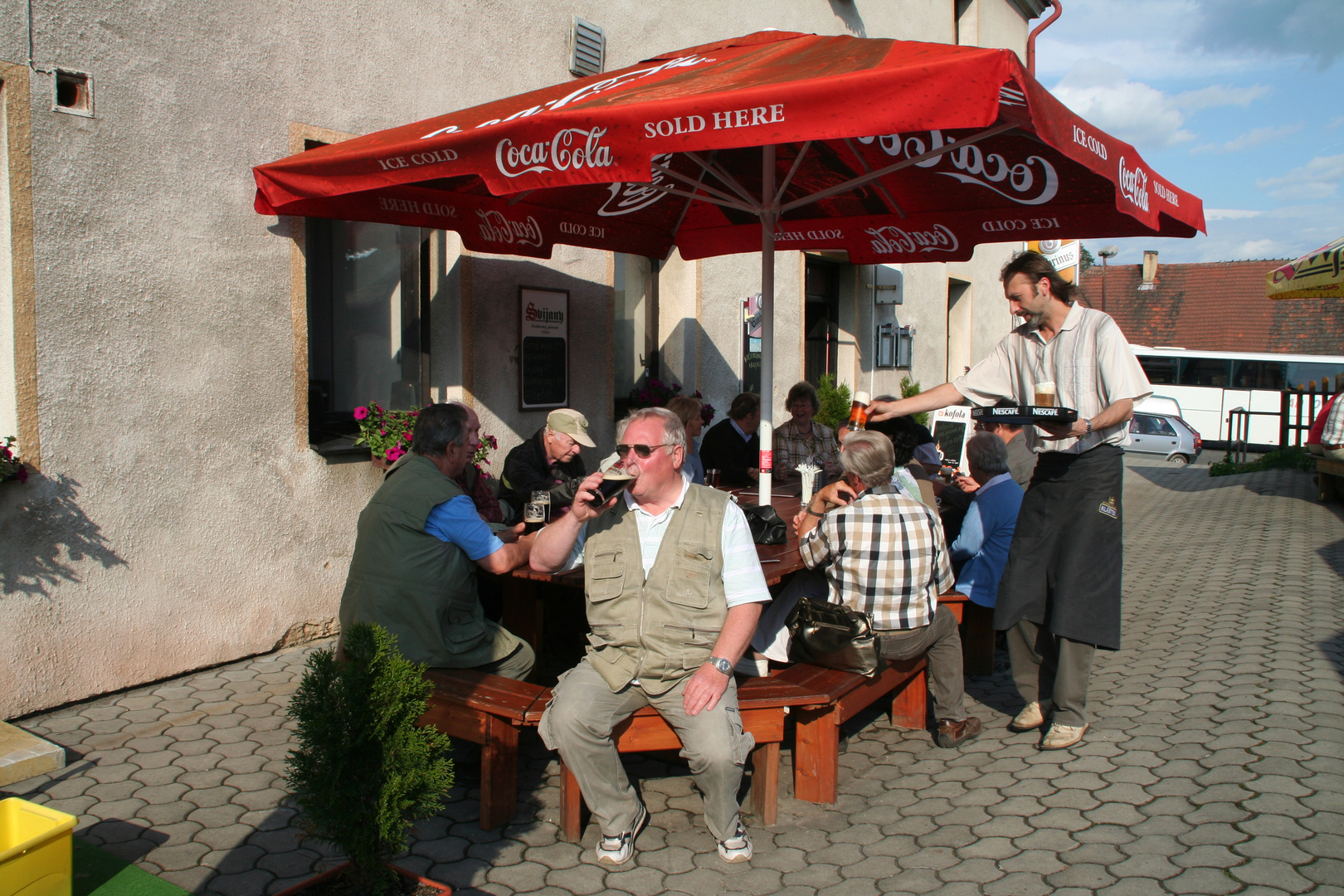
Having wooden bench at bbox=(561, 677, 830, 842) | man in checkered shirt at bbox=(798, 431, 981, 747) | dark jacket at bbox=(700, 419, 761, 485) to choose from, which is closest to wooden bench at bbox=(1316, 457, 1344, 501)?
dark jacket at bbox=(700, 419, 761, 485)

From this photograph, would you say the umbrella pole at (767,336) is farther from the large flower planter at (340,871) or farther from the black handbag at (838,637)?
the large flower planter at (340,871)

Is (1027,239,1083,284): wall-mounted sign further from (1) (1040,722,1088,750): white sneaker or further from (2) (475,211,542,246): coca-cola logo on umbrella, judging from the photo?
(1) (1040,722,1088,750): white sneaker

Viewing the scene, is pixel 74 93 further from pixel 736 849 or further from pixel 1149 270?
pixel 1149 270

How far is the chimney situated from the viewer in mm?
38812

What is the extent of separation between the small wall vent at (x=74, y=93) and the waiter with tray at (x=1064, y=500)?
411 centimetres

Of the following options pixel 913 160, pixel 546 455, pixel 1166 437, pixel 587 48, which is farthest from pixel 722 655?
pixel 1166 437

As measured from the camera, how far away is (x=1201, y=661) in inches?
211

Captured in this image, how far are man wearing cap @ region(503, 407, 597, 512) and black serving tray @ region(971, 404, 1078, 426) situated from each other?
2312mm

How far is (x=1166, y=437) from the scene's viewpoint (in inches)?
989

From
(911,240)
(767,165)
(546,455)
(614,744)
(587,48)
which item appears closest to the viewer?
(614,744)

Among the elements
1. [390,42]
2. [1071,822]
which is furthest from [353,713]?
[390,42]

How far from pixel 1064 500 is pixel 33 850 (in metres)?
3.66

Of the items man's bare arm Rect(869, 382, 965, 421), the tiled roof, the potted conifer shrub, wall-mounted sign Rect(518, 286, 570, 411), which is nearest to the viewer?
the potted conifer shrub

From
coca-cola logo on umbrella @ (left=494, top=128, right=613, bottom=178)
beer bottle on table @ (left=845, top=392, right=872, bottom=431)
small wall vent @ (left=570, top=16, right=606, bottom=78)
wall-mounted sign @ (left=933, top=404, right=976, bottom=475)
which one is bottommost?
wall-mounted sign @ (left=933, top=404, right=976, bottom=475)
